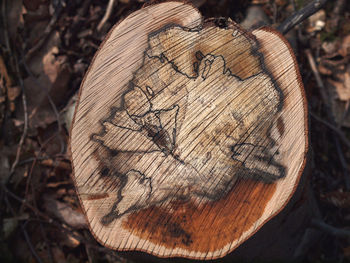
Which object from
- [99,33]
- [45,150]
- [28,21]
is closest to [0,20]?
[28,21]

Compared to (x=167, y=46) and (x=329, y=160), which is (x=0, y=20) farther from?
(x=329, y=160)

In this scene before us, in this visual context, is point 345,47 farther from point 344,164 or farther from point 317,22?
point 344,164

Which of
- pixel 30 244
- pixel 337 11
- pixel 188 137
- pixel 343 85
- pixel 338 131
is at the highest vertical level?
pixel 188 137

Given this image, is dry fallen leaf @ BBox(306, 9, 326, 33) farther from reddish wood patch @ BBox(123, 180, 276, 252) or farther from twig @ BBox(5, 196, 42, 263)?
twig @ BBox(5, 196, 42, 263)

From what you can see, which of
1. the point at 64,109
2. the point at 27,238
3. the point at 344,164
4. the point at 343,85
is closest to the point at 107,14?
the point at 64,109

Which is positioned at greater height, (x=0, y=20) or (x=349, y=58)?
(x=0, y=20)
